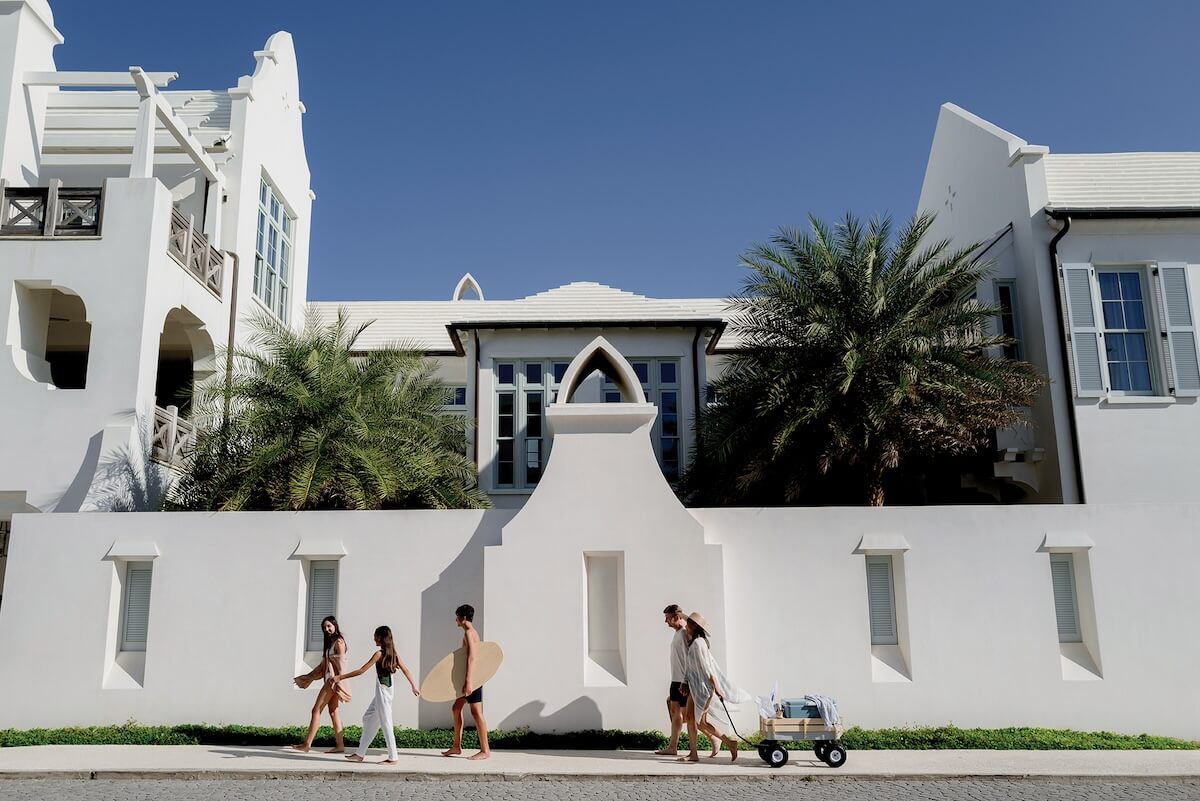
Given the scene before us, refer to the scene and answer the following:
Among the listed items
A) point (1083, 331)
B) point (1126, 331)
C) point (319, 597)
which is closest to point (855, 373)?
point (1083, 331)

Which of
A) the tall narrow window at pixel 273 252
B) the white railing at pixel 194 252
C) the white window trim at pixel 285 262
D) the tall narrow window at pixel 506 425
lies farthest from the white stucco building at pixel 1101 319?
the tall narrow window at pixel 273 252

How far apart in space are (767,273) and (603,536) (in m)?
5.47

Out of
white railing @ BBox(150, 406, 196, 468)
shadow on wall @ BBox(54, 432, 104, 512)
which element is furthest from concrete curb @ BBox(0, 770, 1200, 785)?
white railing @ BBox(150, 406, 196, 468)

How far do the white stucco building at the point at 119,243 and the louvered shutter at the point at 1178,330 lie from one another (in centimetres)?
1646

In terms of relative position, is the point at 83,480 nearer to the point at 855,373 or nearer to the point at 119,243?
the point at 119,243

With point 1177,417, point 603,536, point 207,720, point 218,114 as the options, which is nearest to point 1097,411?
point 1177,417

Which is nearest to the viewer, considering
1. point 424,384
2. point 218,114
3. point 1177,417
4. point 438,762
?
point 438,762

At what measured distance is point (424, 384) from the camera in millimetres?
15570

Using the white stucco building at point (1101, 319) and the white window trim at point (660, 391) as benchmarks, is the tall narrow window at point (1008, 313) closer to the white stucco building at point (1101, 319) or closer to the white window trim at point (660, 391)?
the white stucco building at point (1101, 319)

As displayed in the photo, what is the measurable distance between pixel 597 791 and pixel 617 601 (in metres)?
2.97

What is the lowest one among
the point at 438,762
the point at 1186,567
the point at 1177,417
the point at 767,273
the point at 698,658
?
the point at 438,762

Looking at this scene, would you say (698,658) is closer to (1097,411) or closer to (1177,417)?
(1097,411)

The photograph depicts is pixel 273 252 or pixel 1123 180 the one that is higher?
pixel 273 252

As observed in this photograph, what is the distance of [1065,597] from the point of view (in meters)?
11.5
